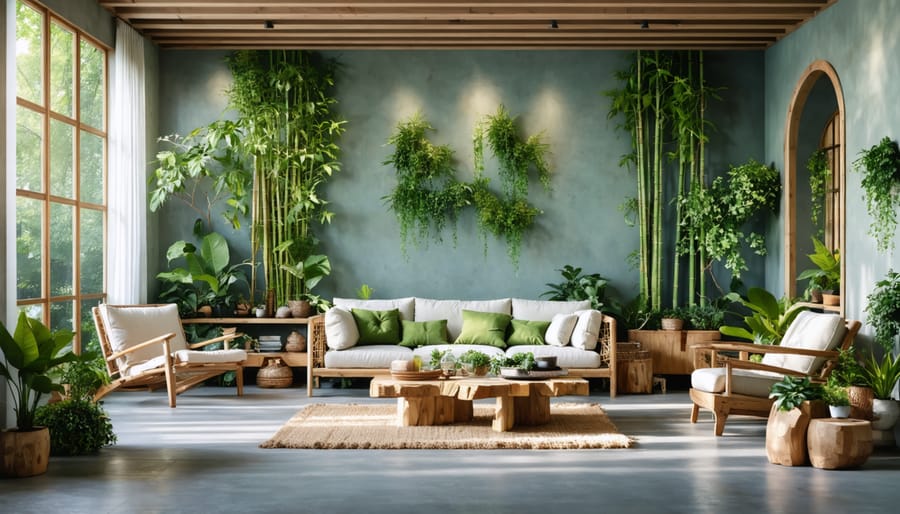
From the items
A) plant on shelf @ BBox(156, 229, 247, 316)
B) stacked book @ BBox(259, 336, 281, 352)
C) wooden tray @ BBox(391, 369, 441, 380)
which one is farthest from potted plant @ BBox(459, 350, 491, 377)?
plant on shelf @ BBox(156, 229, 247, 316)

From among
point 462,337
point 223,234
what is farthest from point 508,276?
point 223,234

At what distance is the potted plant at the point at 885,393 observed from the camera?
6.28 meters

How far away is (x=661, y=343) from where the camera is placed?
934cm

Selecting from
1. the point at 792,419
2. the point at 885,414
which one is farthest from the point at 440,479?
the point at 885,414

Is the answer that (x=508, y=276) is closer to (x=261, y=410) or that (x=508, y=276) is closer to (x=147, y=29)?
(x=261, y=410)

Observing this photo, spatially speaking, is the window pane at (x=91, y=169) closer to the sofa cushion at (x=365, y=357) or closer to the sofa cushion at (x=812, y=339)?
the sofa cushion at (x=365, y=357)

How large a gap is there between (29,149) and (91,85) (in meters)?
1.44

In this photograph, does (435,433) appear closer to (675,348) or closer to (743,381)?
(743,381)

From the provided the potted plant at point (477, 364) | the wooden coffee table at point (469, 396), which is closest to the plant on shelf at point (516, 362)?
the potted plant at point (477, 364)

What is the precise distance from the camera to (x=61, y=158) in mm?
7887

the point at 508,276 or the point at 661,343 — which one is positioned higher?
the point at 508,276

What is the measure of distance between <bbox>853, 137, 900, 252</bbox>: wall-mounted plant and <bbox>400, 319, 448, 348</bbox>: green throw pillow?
13.1ft

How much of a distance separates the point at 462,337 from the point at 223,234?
9.47ft

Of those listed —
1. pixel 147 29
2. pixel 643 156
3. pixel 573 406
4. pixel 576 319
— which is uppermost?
pixel 147 29
